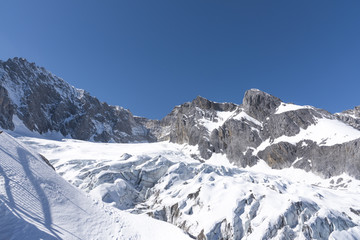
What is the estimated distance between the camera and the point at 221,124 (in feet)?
427

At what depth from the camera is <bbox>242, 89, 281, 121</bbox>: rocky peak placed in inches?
4505

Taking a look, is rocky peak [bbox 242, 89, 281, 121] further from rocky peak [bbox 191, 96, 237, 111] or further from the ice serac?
the ice serac

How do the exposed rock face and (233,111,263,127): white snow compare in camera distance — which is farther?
the exposed rock face

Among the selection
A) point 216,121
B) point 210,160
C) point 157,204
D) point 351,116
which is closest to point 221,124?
point 216,121

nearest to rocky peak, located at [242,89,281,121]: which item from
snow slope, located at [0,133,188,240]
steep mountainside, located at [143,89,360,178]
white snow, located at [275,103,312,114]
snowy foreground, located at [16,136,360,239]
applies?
steep mountainside, located at [143,89,360,178]

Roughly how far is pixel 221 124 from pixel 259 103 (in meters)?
23.3

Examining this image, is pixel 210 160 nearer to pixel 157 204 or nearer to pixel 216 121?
pixel 216 121

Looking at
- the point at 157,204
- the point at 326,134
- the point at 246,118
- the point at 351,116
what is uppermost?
the point at 351,116

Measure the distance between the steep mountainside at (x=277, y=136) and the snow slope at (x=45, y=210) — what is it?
71177mm

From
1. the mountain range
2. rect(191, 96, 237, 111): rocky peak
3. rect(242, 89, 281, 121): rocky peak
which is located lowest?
the mountain range

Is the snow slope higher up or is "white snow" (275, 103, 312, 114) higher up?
"white snow" (275, 103, 312, 114)

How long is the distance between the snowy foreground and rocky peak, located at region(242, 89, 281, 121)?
67506mm

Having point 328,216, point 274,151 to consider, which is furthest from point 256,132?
point 328,216

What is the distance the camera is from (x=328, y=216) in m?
27.8
